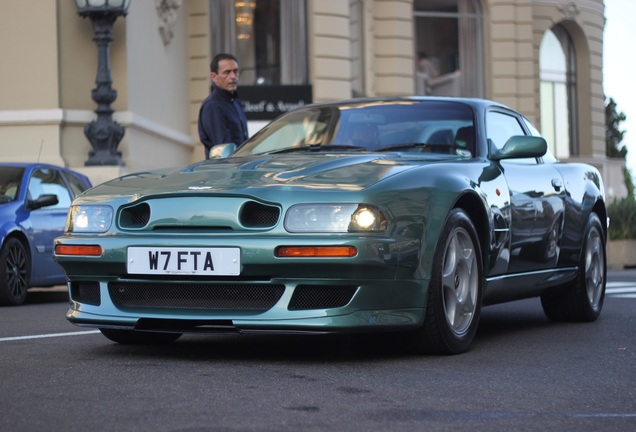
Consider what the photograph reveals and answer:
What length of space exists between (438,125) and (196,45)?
57.2 feet

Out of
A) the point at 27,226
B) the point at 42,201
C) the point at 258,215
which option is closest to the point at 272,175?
the point at 258,215

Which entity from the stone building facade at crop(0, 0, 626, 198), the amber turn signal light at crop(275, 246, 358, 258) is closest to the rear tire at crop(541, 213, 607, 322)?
the amber turn signal light at crop(275, 246, 358, 258)

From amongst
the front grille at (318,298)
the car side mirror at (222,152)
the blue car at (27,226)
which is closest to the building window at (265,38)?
the blue car at (27,226)

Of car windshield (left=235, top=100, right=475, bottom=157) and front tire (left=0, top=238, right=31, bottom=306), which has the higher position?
car windshield (left=235, top=100, right=475, bottom=157)

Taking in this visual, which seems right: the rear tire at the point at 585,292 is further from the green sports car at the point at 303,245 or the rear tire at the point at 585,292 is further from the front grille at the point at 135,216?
the front grille at the point at 135,216

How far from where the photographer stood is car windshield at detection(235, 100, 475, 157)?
24.1 ft

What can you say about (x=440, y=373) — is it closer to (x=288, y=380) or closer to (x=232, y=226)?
(x=288, y=380)

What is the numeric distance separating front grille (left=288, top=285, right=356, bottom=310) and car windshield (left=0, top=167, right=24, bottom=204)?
673cm

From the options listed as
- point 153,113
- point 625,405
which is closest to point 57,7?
point 153,113

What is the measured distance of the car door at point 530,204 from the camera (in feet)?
24.4

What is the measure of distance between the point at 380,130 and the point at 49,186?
6231 mm

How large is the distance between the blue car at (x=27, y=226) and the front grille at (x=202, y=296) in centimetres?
560

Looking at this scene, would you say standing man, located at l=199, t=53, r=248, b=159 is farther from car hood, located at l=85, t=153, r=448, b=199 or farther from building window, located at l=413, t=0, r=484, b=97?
building window, located at l=413, t=0, r=484, b=97

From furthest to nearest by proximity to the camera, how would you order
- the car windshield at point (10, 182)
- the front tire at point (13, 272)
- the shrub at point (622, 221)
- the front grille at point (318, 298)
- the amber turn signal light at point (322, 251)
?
1. the shrub at point (622, 221)
2. the car windshield at point (10, 182)
3. the front tire at point (13, 272)
4. the front grille at point (318, 298)
5. the amber turn signal light at point (322, 251)
